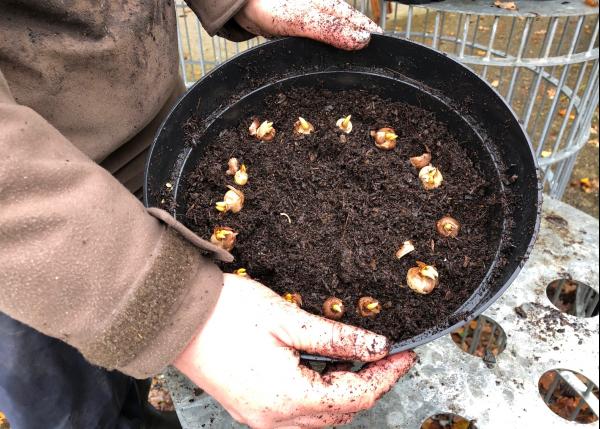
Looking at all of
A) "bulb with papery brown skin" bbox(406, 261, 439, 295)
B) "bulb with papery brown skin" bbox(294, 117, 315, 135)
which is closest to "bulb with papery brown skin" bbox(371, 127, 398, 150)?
"bulb with papery brown skin" bbox(294, 117, 315, 135)

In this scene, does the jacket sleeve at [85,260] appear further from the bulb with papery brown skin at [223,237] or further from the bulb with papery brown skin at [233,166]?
the bulb with papery brown skin at [233,166]

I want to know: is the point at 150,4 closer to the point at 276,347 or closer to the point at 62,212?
the point at 62,212

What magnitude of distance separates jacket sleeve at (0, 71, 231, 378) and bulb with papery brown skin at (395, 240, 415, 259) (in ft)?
1.27

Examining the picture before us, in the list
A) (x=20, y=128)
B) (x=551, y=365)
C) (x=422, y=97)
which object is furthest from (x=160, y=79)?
(x=551, y=365)

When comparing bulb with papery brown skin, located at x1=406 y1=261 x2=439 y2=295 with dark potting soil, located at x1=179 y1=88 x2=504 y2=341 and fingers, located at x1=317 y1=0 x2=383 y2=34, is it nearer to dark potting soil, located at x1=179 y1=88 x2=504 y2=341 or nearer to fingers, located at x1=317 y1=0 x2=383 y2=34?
dark potting soil, located at x1=179 y1=88 x2=504 y2=341

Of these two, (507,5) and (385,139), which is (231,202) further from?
(507,5)

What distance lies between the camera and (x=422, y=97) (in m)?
1.05

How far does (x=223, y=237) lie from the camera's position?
0.91m

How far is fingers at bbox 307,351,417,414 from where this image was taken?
0.73 meters

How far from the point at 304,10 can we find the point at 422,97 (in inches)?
12.0

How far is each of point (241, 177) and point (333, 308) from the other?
0.32 metres

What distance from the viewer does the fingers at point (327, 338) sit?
2.39ft

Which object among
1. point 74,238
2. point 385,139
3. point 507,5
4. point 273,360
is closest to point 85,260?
point 74,238

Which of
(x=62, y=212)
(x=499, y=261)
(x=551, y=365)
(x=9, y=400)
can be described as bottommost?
(x=551, y=365)
